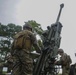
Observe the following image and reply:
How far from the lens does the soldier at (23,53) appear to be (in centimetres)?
597

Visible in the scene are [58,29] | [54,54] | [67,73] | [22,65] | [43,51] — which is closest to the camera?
[22,65]

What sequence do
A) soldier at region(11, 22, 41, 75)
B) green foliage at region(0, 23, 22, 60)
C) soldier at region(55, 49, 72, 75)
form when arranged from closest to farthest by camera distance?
soldier at region(11, 22, 41, 75) < soldier at region(55, 49, 72, 75) < green foliage at region(0, 23, 22, 60)

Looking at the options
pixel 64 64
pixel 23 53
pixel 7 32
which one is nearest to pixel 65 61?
pixel 64 64

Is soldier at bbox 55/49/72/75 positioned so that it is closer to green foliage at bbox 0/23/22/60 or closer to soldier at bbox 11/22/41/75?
soldier at bbox 11/22/41/75

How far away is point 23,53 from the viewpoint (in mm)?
6090

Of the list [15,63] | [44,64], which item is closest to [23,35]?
[15,63]

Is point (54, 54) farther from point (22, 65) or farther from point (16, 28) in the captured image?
point (16, 28)

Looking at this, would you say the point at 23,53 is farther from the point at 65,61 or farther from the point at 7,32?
the point at 7,32

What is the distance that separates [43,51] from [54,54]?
25.4 inches

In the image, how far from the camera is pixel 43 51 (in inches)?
272

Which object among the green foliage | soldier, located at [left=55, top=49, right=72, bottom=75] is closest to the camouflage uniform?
soldier, located at [left=55, top=49, right=72, bottom=75]

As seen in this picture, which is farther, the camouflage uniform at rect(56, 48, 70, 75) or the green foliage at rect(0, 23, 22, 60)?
the green foliage at rect(0, 23, 22, 60)

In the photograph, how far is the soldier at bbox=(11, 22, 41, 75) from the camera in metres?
5.97

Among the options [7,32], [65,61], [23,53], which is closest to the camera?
[23,53]
